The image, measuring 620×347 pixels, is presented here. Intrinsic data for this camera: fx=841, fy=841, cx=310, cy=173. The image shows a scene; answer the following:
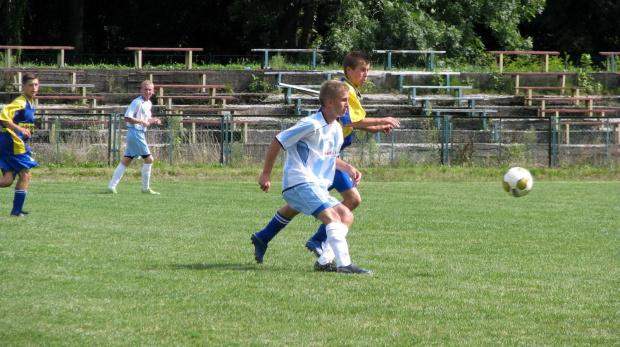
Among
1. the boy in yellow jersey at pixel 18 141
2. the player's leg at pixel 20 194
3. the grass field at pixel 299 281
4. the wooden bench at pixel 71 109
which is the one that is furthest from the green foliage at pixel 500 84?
the player's leg at pixel 20 194

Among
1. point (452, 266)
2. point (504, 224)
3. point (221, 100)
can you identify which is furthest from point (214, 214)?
point (221, 100)

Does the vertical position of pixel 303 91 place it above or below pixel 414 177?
above

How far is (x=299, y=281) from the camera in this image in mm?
6344

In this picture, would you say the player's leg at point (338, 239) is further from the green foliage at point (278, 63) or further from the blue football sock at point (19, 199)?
the green foliage at point (278, 63)

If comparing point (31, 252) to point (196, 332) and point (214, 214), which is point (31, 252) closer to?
point (196, 332)

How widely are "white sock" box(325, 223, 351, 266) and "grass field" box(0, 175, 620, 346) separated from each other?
0.53 feet

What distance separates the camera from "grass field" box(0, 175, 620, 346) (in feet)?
15.5

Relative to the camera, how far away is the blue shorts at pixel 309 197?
6719 mm

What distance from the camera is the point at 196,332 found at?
4688 millimetres

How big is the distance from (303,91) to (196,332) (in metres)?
24.3

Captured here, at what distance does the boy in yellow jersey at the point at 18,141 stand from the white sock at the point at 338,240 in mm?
5412

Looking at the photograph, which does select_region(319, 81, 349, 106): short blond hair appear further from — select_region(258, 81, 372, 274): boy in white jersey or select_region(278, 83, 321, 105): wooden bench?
select_region(278, 83, 321, 105): wooden bench

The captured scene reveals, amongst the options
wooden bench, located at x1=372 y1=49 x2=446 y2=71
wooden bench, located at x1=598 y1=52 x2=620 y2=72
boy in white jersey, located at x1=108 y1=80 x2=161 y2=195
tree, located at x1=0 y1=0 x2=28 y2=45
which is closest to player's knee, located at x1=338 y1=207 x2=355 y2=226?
boy in white jersey, located at x1=108 y1=80 x2=161 y2=195

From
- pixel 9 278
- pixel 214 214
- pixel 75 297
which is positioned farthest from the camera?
pixel 214 214
